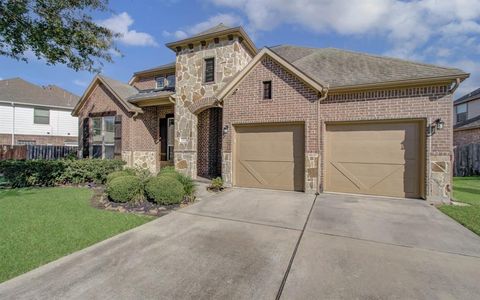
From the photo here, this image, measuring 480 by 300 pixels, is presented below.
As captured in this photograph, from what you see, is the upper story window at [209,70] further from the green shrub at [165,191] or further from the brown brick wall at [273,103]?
the green shrub at [165,191]

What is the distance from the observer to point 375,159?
8102 millimetres

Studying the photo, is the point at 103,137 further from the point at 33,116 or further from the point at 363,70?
the point at 363,70

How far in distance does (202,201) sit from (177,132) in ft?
18.3

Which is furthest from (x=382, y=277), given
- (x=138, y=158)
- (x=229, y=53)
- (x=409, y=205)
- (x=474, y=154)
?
(x=474, y=154)

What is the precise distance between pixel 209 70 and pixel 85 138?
9144 millimetres

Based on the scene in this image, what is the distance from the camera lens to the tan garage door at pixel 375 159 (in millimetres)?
7746

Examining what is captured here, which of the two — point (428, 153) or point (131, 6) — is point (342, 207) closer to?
point (428, 153)

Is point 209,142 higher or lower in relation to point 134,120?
lower

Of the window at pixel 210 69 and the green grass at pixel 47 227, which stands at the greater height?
the window at pixel 210 69

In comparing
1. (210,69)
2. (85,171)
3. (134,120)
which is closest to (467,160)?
(210,69)

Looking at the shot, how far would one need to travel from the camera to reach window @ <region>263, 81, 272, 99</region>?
930 cm

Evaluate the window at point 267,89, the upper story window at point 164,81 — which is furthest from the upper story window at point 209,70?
the upper story window at point 164,81

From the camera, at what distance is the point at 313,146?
28.1 ft

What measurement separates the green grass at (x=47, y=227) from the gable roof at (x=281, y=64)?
6.10 metres
